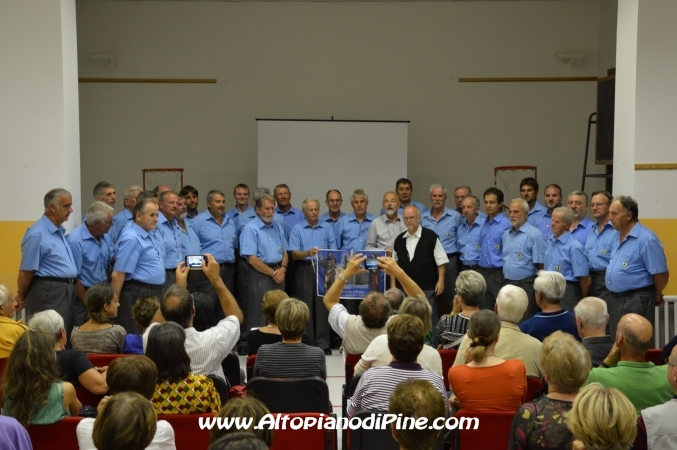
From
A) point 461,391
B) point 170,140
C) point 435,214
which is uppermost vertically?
point 170,140

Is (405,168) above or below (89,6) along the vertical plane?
below

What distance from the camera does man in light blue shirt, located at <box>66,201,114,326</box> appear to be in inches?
249

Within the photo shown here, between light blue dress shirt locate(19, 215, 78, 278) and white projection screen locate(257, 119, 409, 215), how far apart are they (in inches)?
181

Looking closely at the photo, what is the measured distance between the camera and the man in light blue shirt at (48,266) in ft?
19.8

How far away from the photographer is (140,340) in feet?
14.4

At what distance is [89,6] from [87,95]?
123cm

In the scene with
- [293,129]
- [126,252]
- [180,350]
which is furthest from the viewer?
[293,129]

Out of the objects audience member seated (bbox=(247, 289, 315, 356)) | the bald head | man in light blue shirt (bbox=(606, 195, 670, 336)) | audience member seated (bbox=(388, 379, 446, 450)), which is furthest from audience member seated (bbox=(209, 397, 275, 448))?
man in light blue shirt (bbox=(606, 195, 670, 336))

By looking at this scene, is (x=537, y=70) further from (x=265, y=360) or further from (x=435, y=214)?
(x=265, y=360)

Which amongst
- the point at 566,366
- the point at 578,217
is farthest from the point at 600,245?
the point at 566,366

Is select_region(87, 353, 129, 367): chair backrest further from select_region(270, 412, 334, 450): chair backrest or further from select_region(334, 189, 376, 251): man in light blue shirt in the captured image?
select_region(334, 189, 376, 251): man in light blue shirt

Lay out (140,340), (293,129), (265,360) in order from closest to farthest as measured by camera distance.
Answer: (265,360) → (140,340) → (293,129)

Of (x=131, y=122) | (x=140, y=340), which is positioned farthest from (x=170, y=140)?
(x=140, y=340)

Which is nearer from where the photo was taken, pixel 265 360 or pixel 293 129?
pixel 265 360
